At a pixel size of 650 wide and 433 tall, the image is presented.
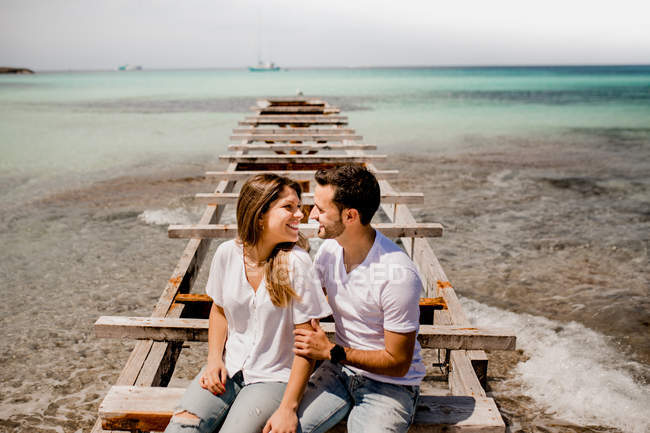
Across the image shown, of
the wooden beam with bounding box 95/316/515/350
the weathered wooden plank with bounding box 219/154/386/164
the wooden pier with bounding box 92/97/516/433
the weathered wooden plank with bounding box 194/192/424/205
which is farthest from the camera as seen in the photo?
the weathered wooden plank with bounding box 219/154/386/164

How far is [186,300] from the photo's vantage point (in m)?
3.52

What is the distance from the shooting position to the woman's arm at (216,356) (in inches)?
91.7

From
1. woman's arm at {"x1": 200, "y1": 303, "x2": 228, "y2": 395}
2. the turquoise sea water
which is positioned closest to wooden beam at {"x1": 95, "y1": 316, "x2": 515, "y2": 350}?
woman's arm at {"x1": 200, "y1": 303, "x2": 228, "y2": 395}

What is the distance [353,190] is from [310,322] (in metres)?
0.64

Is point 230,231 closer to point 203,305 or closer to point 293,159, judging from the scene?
point 203,305

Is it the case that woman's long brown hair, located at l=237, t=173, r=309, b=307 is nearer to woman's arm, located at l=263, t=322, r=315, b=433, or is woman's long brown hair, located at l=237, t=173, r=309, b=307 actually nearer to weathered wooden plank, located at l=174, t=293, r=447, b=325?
woman's arm, located at l=263, t=322, r=315, b=433

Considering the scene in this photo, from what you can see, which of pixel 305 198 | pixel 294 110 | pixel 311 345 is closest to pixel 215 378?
pixel 311 345

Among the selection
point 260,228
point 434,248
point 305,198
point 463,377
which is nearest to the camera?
point 260,228

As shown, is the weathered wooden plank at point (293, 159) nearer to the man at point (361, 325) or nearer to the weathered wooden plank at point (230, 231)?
the weathered wooden plank at point (230, 231)

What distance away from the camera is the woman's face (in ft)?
7.82

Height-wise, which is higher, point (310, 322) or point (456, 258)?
point (310, 322)

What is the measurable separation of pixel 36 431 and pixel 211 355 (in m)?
2.50

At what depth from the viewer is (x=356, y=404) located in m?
2.29

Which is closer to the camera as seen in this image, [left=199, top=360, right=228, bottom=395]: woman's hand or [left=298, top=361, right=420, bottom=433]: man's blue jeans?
[left=298, top=361, right=420, bottom=433]: man's blue jeans
